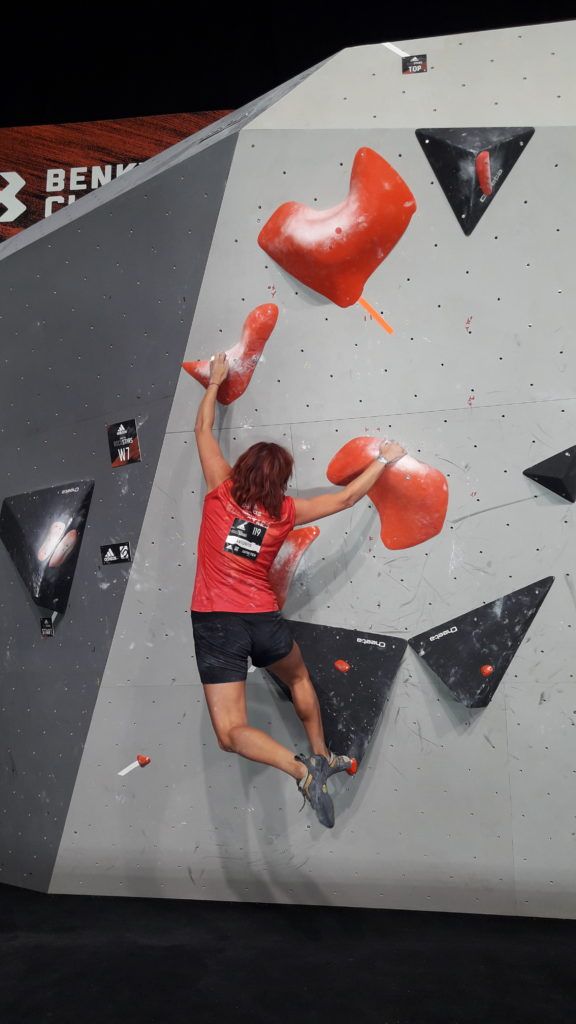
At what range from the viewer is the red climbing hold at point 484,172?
2.59m

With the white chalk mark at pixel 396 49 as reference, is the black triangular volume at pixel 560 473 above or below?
below

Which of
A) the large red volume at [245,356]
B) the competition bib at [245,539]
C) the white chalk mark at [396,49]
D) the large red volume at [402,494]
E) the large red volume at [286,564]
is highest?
the white chalk mark at [396,49]

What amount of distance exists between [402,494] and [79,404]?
1.30 meters

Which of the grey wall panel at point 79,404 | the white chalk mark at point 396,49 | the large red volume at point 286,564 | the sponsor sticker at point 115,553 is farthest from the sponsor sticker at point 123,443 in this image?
the white chalk mark at point 396,49

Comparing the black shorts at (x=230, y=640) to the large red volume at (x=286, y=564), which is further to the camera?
the large red volume at (x=286, y=564)

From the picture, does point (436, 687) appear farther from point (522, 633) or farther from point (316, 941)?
point (316, 941)

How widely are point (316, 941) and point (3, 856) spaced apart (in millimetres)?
1489

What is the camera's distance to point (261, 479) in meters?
2.58

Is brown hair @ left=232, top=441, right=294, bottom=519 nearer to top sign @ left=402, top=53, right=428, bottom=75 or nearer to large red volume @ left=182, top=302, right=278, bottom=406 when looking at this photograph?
large red volume @ left=182, top=302, right=278, bottom=406

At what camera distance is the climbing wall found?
2.60 m

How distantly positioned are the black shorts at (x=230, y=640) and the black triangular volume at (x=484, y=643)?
0.55m

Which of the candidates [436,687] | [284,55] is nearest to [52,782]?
[436,687]

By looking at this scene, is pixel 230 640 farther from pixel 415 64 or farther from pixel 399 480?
pixel 415 64

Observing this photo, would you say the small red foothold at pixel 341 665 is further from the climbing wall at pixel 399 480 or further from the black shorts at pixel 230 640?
the black shorts at pixel 230 640
